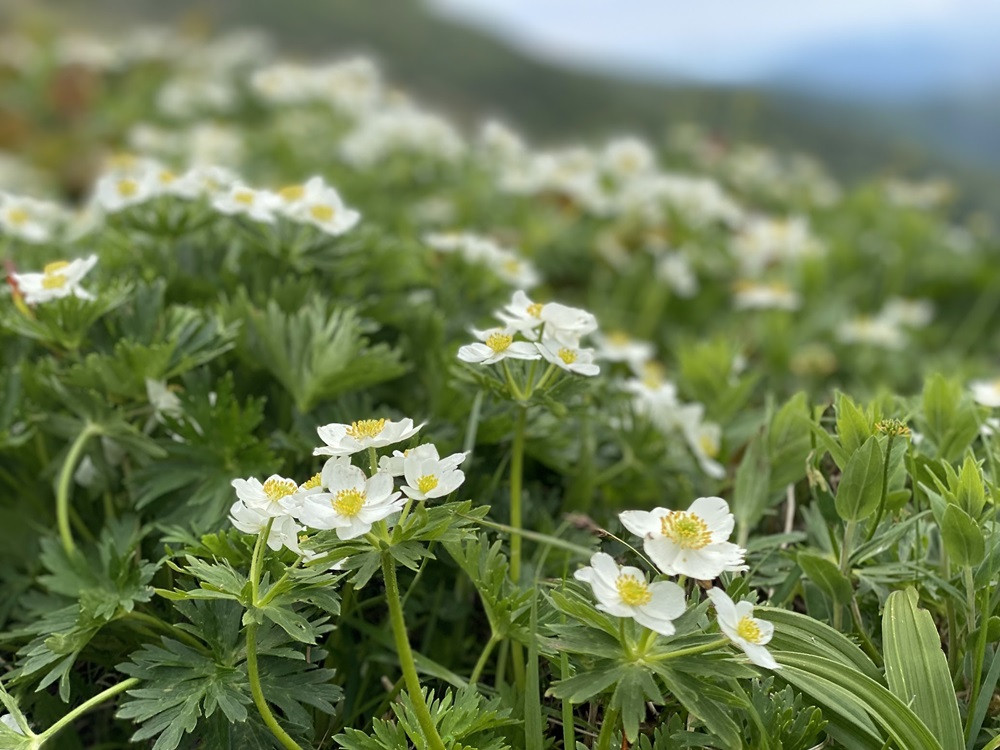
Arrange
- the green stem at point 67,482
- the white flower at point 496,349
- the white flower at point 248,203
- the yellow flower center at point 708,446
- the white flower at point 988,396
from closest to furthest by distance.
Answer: the white flower at point 496,349
the green stem at point 67,482
the white flower at point 988,396
the white flower at point 248,203
the yellow flower center at point 708,446

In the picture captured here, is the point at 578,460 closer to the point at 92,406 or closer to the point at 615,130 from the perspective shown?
the point at 92,406

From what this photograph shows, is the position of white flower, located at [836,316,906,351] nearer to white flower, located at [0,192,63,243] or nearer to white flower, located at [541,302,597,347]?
white flower, located at [541,302,597,347]

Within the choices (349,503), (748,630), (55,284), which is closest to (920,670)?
(748,630)

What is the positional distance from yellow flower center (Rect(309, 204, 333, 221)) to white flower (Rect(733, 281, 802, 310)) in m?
1.57

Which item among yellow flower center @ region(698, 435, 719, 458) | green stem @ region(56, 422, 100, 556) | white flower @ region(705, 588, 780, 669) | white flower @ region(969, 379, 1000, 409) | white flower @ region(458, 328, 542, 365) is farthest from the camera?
yellow flower center @ region(698, 435, 719, 458)

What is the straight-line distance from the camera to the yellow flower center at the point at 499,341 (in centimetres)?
103

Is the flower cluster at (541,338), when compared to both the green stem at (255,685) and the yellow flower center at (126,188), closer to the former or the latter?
the green stem at (255,685)

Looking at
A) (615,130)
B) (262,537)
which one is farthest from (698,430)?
(615,130)

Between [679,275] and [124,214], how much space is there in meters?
1.81

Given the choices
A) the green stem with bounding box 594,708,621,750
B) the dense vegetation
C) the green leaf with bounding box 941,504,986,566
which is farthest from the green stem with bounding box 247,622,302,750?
the green leaf with bounding box 941,504,986,566

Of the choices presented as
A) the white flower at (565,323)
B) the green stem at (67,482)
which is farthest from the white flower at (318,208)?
the white flower at (565,323)

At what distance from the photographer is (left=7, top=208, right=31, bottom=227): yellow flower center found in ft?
5.55

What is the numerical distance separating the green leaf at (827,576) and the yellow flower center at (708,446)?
0.53 metres

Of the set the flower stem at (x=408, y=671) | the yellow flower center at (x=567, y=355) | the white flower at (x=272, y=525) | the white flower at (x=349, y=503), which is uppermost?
the yellow flower center at (x=567, y=355)
